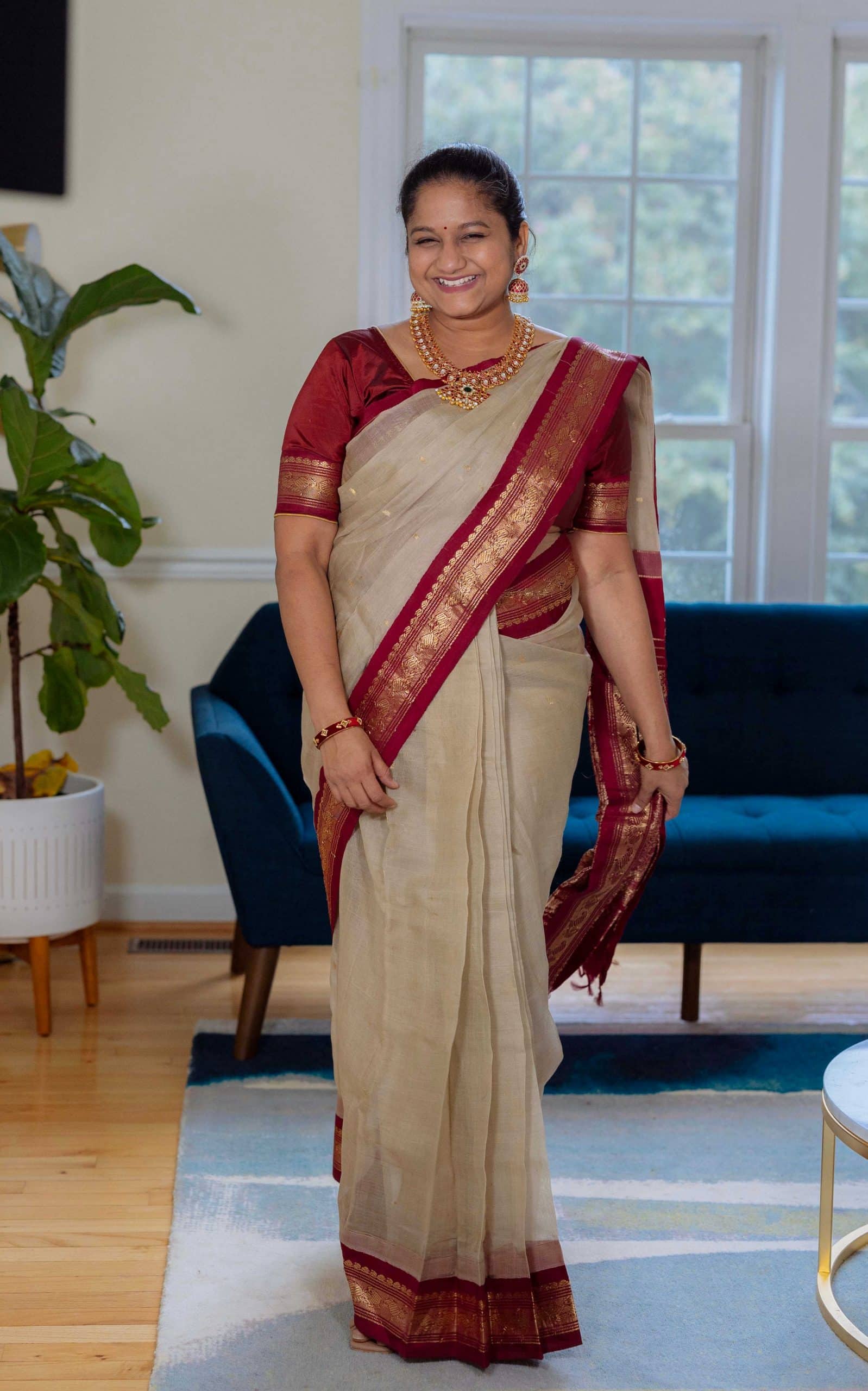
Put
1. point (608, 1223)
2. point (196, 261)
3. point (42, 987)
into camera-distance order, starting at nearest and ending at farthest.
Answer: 1. point (608, 1223)
2. point (42, 987)
3. point (196, 261)

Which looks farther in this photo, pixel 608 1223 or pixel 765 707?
pixel 765 707

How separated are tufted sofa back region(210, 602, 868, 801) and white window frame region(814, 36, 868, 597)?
51 cm

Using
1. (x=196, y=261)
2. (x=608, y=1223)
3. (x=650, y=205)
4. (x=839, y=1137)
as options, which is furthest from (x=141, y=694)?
(x=650, y=205)

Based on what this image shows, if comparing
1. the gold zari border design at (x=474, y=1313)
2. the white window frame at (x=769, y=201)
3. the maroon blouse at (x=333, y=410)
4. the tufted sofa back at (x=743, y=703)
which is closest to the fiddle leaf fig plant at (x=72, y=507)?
the tufted sofa back at (x=743, y=703)

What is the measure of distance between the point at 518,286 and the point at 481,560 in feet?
1.28

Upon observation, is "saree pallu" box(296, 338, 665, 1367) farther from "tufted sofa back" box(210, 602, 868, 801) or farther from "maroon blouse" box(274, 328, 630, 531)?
"tufted sofa back" box(210, 602, 868, 801)

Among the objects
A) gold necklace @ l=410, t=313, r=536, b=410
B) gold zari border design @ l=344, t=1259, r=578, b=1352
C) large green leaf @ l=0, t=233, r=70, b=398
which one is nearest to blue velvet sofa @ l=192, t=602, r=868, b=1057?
large green leaf @ l=0, t=233, r=70, b=398

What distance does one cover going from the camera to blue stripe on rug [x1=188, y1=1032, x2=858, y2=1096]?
2721 mm

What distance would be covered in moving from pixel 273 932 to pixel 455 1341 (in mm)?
1094

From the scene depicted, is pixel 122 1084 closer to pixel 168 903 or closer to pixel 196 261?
pixel 168 903

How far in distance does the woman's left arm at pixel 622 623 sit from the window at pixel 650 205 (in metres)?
1.91

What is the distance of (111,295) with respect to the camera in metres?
2.92

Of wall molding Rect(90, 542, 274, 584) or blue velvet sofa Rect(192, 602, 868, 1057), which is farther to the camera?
wall molding Rect(90, 542, 274, 584)

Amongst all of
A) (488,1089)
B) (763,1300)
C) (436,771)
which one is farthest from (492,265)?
(763,1300)
